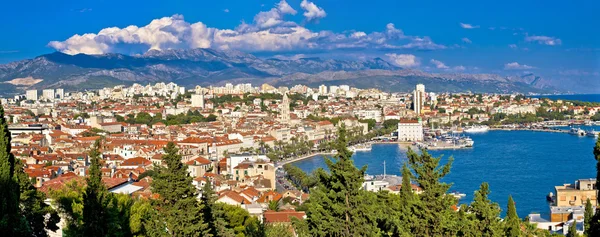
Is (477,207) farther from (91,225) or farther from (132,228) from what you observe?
(132,228)

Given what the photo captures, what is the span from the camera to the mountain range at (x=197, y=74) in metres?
79.9

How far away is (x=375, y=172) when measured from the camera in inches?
651

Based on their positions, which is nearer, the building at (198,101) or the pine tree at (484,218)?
the pine tree at (484,218)

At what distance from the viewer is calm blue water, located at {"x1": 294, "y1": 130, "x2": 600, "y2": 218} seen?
12727 millimetres

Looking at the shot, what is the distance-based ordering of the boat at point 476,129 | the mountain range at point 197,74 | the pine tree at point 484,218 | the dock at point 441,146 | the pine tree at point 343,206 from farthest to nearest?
the mountain range at point 197,74 < the boat at point 476,129 < the dock at point 441,146 < the pine tree at point 484,218 < the pine tree at point 343,206

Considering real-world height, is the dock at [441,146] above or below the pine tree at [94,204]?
below

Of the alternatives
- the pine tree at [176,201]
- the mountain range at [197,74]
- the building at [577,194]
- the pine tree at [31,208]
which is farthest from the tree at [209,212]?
the mountain range at [197,74]

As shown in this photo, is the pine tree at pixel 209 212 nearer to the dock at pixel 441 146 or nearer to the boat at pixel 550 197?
the boat at pixel 550 197

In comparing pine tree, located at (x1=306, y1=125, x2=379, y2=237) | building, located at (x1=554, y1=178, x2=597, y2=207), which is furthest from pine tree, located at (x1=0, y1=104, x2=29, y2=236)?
building, located at (x1=554, y1=178, x2=597, y2=207)

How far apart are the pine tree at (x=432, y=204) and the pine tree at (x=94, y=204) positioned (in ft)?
5.06

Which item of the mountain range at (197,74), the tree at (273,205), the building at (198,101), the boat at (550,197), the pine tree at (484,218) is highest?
the mountain range at (197,74)

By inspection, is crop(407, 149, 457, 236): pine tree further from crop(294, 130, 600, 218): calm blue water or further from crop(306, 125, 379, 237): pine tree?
crop(294, 130, 600, 218): calm blue water

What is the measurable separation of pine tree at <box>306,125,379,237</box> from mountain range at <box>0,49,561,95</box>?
2728 inches

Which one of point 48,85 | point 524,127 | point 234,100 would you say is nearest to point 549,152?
point 524,127
